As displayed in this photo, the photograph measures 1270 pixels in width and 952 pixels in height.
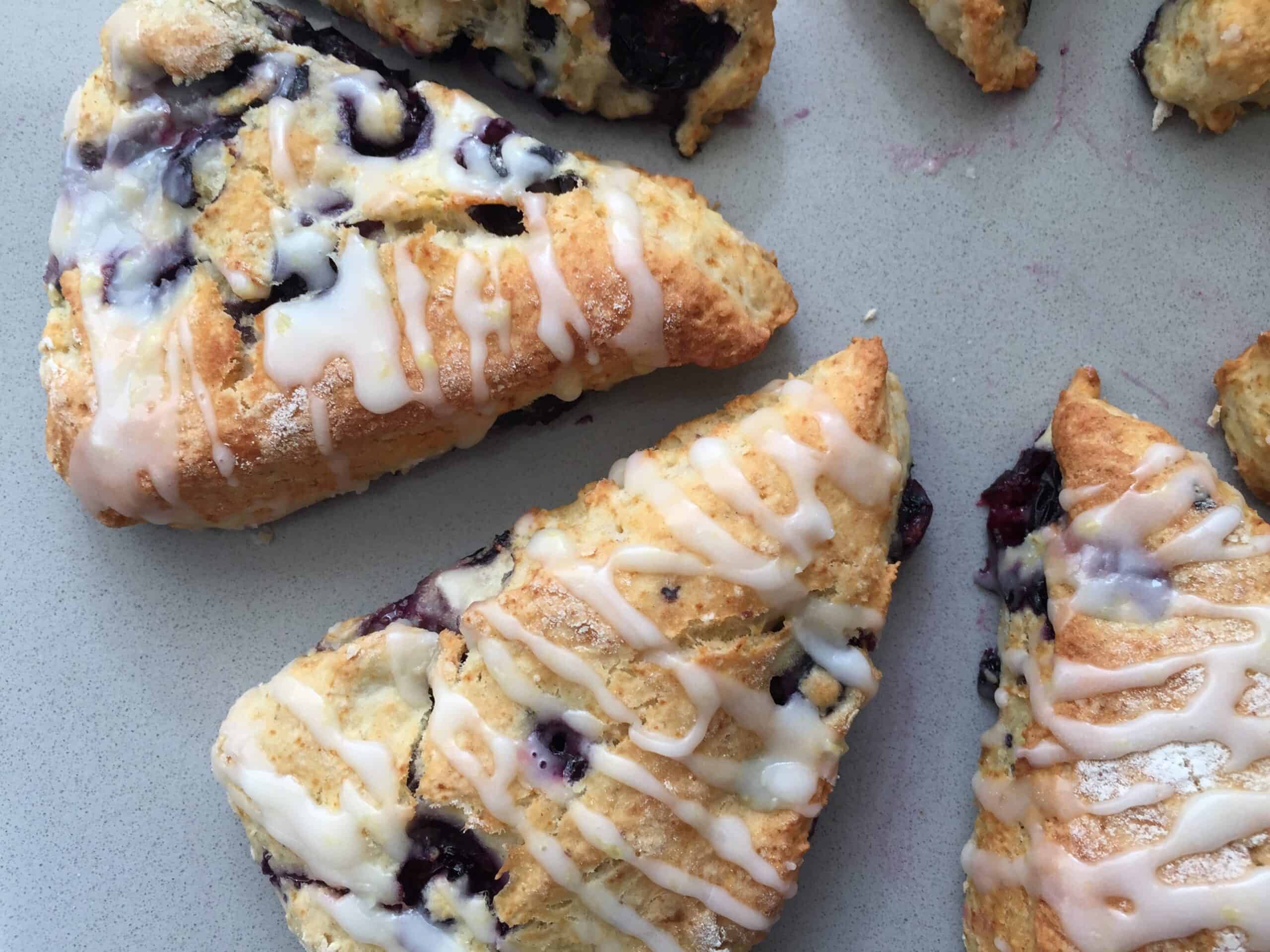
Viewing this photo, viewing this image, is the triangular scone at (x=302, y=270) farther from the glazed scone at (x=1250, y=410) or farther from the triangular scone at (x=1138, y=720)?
the glazed scone at (x=1250, y=410)

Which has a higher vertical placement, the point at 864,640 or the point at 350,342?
the point at 864,640

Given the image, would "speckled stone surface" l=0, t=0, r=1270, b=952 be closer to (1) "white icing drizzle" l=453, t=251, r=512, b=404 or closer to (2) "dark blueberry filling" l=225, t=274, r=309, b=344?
(1) "white icing drizzle" l=453, t=251, r=512, b=404

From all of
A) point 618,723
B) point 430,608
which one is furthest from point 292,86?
point 618,723

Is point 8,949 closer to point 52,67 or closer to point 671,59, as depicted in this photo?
point 52,67

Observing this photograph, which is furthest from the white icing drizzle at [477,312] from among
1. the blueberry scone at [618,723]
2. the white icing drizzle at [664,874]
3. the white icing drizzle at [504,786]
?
the white icing drizzle at [664,874]

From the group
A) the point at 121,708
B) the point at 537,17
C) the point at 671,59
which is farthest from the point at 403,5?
the point at 121,708

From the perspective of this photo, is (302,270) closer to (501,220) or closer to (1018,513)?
(501,220)

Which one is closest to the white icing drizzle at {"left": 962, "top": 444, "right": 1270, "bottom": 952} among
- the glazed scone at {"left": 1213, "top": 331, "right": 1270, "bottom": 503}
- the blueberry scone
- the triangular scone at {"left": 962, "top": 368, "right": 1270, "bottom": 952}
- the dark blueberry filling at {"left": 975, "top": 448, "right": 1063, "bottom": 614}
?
the triangular scone at {"left": 962, "top": 368, "right": 1270, "bottom": 952}
